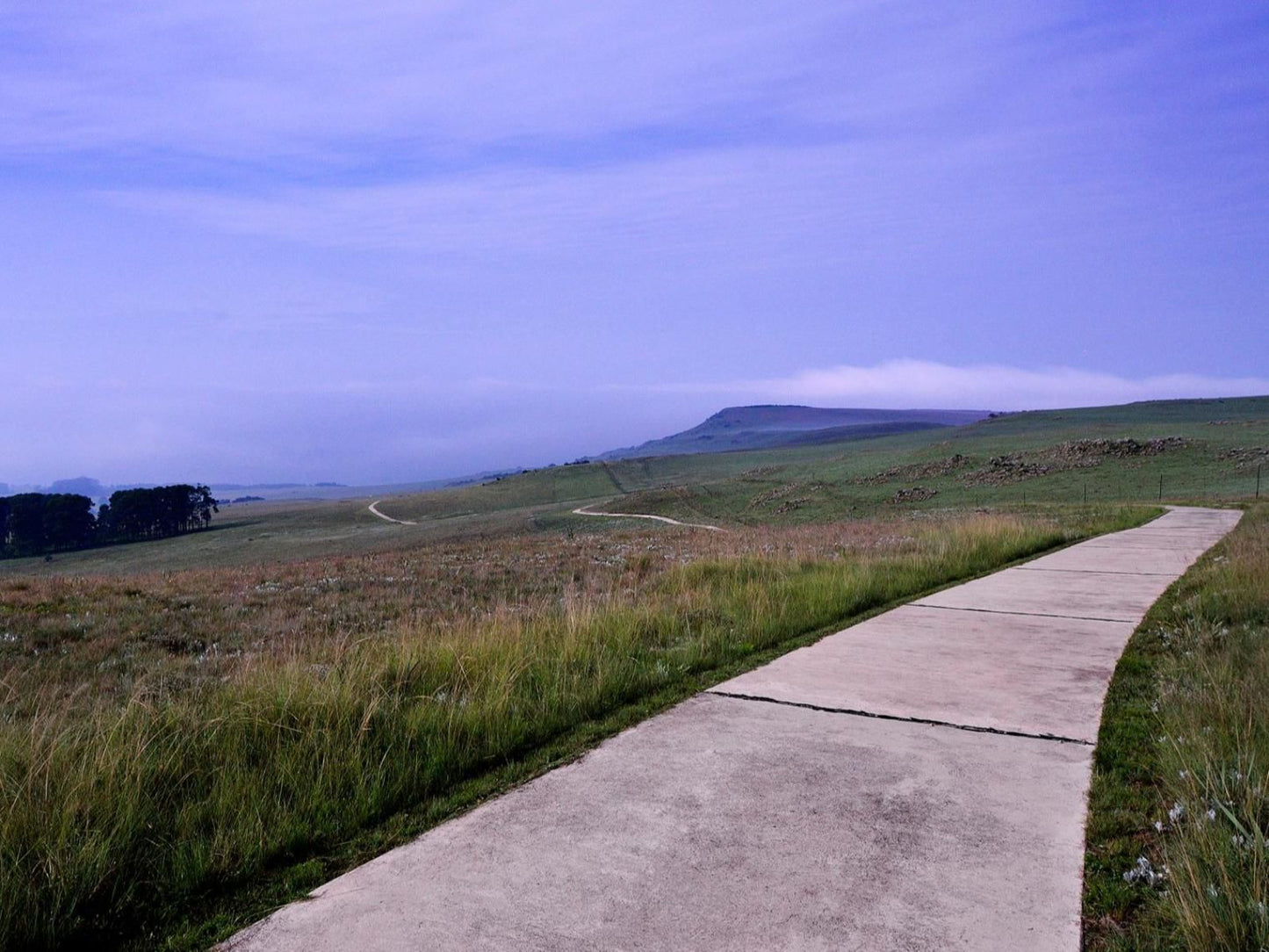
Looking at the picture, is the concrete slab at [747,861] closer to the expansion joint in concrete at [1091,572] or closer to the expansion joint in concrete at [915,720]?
the expansion joint in concrete at [915,720]

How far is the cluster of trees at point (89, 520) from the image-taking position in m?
93.9

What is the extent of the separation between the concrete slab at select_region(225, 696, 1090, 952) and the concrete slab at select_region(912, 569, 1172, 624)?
4.69 metres

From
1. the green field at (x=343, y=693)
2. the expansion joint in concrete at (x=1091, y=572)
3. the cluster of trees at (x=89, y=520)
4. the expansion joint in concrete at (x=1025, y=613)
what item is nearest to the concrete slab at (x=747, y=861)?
the green field at (x=343, y=693)

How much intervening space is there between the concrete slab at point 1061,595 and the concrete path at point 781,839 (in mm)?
3156

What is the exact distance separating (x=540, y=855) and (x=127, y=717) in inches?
117

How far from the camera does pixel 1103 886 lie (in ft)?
10.9

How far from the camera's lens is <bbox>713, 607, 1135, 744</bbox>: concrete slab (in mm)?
5457

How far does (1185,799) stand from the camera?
12.4ft

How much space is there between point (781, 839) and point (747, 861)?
24 centimetres

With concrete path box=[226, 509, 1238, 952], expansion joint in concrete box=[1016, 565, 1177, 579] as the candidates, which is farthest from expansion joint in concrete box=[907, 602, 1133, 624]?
expansion joint in concrete box=[1016, 565, 1177, 579]

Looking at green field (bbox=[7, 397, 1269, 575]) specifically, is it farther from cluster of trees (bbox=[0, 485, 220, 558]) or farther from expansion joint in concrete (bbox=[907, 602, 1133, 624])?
expansion joint in concrete (bbox=[907, 602, 1133, 624])

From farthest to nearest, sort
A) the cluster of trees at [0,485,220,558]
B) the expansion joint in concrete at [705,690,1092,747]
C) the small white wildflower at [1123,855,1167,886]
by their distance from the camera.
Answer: the cluster of trees at [0,485,220,558] < the expansion joint in concrete at [705,690,1092,747] < the small white wildflower at [1123,855,1167,886]

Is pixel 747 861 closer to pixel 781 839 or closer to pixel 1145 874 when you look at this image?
pixel 781 839

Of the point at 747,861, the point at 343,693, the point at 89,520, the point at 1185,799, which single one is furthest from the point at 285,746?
the point at 89,520
